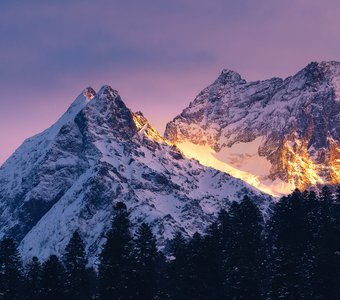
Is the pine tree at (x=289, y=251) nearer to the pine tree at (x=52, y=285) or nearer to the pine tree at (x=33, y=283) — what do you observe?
the pine tree at (x=52, y=285)

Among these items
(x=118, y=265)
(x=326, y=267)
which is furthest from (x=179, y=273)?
(x=326, y=267)

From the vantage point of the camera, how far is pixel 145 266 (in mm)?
87312

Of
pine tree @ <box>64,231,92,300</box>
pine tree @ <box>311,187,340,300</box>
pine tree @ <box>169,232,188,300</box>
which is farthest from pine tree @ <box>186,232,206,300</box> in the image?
pine tree @ <box>64,231,92,300</box>

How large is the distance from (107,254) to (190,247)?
1160cm

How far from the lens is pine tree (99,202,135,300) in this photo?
84875mm

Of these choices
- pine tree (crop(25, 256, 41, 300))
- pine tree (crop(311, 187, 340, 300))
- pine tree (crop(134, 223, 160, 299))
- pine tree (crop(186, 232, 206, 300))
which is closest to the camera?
pine tree (crop(311, 187, 340, 300))

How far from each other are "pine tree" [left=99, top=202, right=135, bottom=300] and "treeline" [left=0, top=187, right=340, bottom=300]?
0.32ft

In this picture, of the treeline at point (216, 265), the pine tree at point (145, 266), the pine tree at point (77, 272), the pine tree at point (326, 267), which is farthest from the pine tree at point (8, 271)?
the pine tree at point (326, 267)

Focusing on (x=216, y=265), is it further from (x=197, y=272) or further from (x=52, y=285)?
(x=52, y=285)

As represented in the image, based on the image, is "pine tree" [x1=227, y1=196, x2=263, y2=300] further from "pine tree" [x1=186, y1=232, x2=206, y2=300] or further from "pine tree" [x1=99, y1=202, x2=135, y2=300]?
"pine tree" [x1=99, y1=202, x2=135, y2=300]

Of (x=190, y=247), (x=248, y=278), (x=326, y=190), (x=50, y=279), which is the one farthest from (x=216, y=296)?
(x=326, y=190)

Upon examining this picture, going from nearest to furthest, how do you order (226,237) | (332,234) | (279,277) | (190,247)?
(279,277) → (332,234) → (190,247) → (226,237)

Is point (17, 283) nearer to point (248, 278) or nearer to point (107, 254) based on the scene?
point (107, 254)

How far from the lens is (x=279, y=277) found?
80.1 meters
